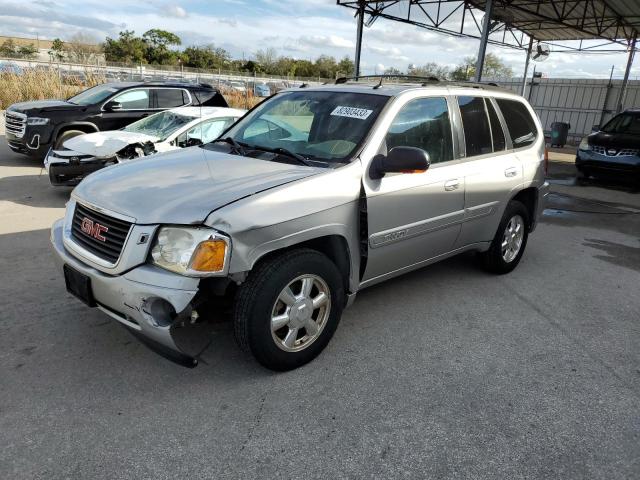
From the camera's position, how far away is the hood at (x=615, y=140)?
33.6 feet

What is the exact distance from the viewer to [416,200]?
11.8 ft

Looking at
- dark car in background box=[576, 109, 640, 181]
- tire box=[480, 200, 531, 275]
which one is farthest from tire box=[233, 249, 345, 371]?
dark car in background box=[576, 109, 640, 181]

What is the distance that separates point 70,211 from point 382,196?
2.10 meters

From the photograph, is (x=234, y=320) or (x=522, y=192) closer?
(x=234, y=320)

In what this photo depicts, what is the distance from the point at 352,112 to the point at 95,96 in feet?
25.5

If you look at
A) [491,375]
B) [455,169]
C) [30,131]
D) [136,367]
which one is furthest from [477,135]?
[30,131]

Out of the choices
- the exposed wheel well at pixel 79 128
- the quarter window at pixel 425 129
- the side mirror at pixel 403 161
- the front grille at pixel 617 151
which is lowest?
the exposed wheel well at pixel 79 128

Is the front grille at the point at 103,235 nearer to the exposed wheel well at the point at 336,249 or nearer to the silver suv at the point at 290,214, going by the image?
the silver suv at the point at 290,214

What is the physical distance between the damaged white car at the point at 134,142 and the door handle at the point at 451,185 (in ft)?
11.4

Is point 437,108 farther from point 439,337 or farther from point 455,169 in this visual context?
point 439,337

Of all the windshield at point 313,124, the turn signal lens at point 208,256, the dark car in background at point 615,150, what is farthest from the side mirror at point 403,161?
the dark car in background at point 615,150

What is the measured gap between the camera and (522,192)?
497cm

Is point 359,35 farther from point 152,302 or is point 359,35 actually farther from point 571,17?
point 152,302

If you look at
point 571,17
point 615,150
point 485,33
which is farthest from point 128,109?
point 571,17
